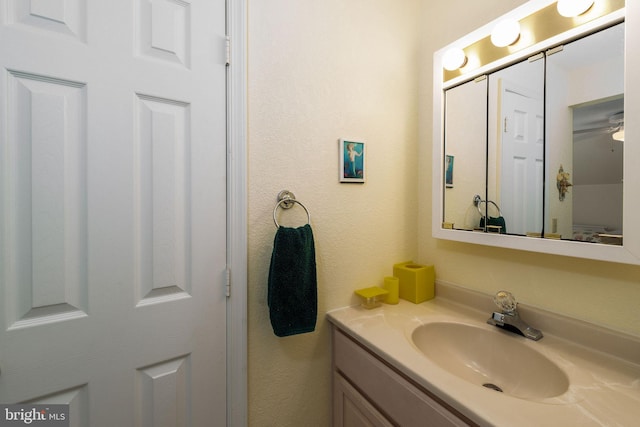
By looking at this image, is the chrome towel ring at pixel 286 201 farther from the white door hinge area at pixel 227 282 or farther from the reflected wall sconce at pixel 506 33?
the reflected wall sconce at pixel 506 33

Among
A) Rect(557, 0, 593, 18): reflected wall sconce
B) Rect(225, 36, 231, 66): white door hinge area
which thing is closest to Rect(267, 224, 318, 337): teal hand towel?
Rect(225, 36, 231, 66): white door hinge area

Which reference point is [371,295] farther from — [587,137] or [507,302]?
[587,137]

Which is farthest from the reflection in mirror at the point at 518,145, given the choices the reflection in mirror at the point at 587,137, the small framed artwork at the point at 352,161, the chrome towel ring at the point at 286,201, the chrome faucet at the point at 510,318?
the chrome towel ring at the point at 286,201

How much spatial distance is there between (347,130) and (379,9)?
63 centimetres

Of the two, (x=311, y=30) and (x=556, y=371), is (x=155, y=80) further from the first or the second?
(x=556, y=371)

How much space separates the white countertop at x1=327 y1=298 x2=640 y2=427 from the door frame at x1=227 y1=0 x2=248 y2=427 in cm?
40

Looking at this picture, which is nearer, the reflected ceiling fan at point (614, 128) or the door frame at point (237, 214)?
the reflected ceiling fan at point (614, 128)

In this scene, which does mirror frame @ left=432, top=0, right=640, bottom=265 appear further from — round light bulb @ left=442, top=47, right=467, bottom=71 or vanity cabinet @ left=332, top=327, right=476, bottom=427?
vanity cabinet @ left=332, top=327, right=476, bottom=427

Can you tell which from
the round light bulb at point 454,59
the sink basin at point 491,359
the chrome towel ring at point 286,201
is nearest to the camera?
the sink basin at point 491,359

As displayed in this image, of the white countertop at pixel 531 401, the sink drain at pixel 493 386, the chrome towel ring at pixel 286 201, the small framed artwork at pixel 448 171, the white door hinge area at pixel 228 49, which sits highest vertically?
the white door hinge area at pixel 228 49

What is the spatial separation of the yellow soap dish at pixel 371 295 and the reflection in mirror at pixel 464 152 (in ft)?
1.41

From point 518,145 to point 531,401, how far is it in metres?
0.82

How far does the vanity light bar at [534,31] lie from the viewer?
2.53 ft

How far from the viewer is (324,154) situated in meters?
1.11
